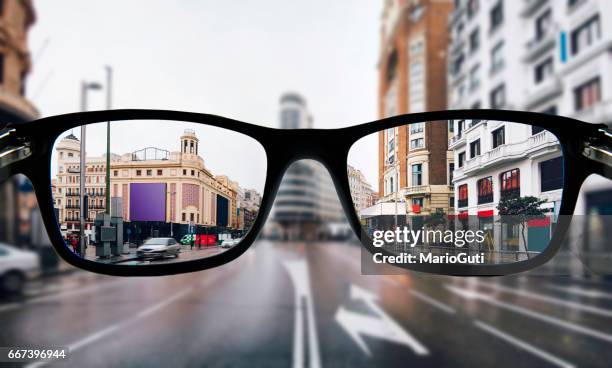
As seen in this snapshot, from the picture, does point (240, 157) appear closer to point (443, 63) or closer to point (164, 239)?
point (164, 239)

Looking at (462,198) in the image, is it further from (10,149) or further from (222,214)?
(10,149)

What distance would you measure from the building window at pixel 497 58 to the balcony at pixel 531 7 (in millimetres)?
1586

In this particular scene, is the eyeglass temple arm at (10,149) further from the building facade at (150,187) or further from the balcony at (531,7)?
the balcony at (531,7)

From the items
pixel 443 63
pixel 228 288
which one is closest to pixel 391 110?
pixel 443 63

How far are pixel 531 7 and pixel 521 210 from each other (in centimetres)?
1906

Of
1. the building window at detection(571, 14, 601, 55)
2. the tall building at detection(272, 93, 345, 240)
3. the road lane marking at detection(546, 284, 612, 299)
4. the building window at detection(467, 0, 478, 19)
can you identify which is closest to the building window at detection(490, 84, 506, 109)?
the building window at detection(571, 14, 601, 55)

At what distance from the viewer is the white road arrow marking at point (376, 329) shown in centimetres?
6366

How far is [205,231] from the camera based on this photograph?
0.74 meters

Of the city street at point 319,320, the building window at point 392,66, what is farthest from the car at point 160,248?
the city street at point 319,320

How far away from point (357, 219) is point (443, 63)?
33.2 metres

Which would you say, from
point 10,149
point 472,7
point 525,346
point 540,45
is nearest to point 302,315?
point 525,346

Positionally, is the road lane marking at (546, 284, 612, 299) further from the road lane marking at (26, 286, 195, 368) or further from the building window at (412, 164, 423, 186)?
the building window at (412, 164, 423, 186)

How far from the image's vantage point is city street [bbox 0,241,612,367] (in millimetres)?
58562

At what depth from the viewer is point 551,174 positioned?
2.14 ft
